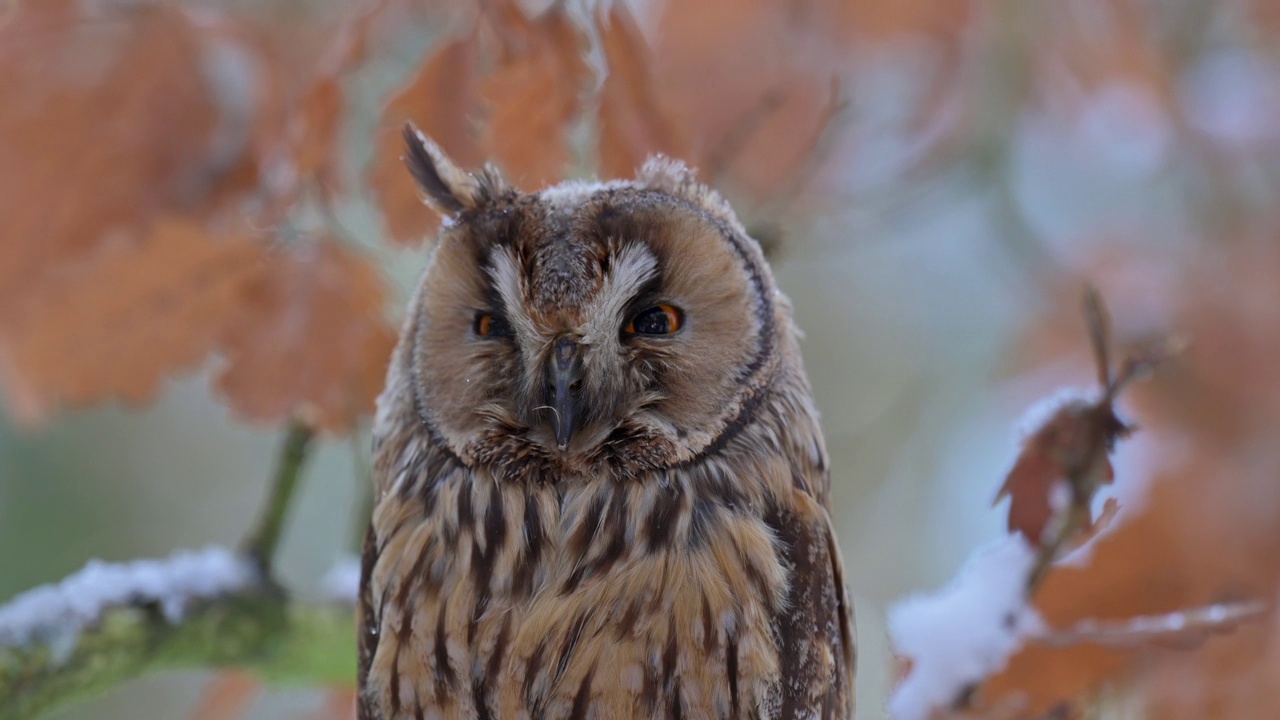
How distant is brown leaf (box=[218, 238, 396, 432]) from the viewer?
1479 millimetres

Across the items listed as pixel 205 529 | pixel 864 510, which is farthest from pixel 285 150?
pixel 205 529

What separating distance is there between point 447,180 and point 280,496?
2.47ft

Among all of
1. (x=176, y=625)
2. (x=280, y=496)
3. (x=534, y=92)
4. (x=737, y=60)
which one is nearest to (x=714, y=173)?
(x=737, y=60)

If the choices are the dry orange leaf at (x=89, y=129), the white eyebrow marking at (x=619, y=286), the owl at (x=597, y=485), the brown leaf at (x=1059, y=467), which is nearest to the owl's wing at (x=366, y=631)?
the owl at (x=597, y=485)

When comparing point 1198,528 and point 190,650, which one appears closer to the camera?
point 190,650

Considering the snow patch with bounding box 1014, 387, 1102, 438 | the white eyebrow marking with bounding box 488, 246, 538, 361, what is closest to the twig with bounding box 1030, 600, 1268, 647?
the snow patch with bounding box 1014, 387, 1102, 438

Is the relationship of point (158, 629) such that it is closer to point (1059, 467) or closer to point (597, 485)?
point (597, 485)

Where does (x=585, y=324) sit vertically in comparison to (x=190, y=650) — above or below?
above

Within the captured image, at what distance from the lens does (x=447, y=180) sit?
128cm

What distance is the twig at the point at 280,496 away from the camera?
1.68m

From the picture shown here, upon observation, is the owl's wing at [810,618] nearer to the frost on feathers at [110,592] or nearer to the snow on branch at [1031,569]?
the snow on branch at [1031,569]

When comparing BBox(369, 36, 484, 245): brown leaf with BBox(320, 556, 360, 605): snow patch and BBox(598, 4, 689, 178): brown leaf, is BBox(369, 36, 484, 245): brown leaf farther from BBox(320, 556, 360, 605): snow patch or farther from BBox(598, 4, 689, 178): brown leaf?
BBox(320, 556, 360, 605): snow patch

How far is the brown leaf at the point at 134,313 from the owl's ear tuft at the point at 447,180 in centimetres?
45

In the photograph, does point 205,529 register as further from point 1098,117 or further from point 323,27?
point 1098,117
